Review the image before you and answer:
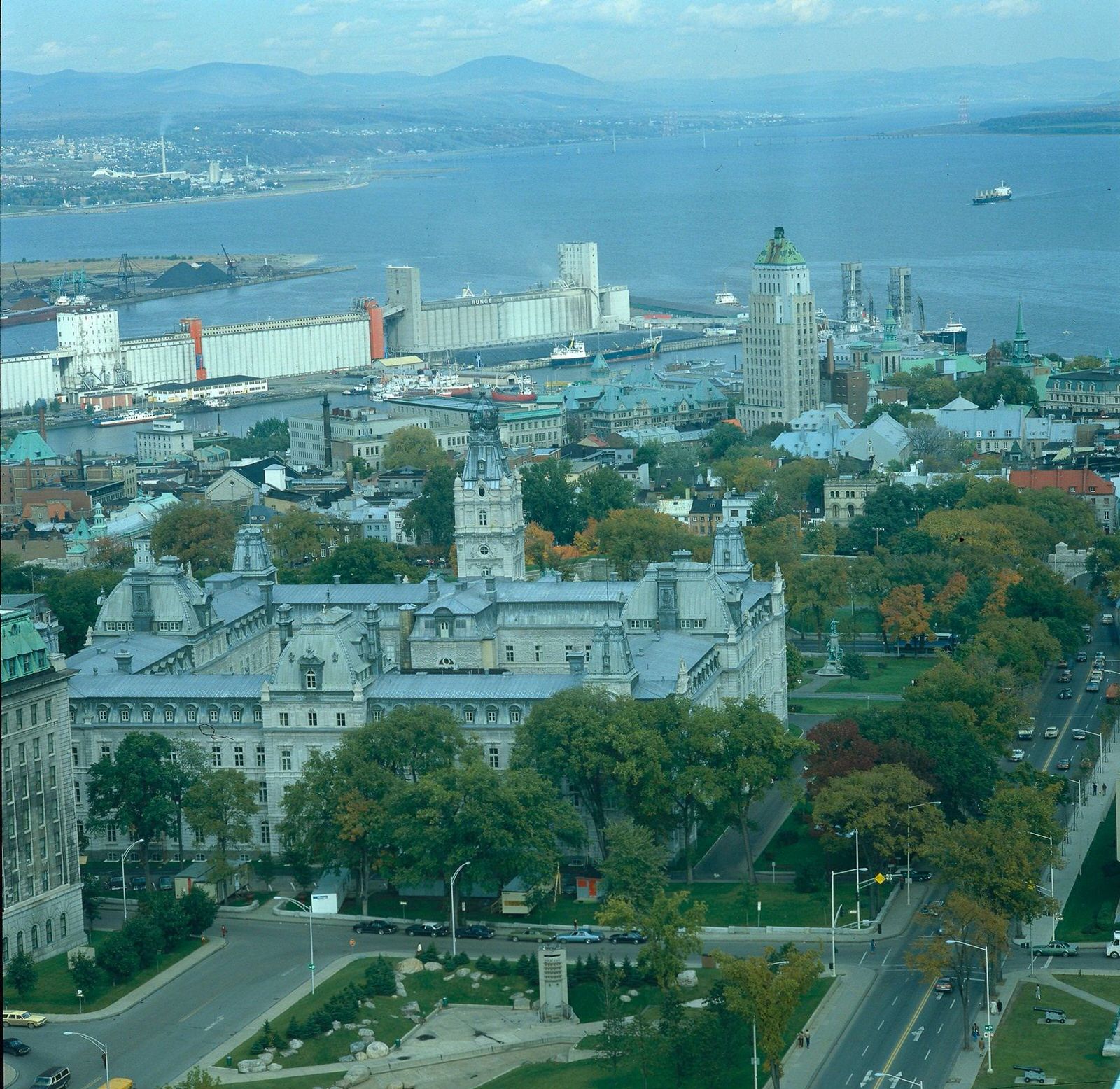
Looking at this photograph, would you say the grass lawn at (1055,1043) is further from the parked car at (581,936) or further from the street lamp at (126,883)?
the street lamp at (126,883)

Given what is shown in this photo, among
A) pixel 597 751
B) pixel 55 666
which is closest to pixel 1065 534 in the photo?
pixel 597 751

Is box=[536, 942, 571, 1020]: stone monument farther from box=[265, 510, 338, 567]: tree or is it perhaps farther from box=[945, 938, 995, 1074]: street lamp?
box=[265, 510, 338, 567]: tree

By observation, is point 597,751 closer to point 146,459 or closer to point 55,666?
point 55,666

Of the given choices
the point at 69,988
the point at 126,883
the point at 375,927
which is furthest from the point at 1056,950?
the point at 126,883

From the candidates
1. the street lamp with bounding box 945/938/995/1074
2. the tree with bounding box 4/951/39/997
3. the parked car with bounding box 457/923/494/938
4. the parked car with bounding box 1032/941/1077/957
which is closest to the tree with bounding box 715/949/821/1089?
the street lamp with bounding box 945/938/995/1074

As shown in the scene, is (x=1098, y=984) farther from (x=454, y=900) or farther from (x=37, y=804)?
(x=37, y=804)

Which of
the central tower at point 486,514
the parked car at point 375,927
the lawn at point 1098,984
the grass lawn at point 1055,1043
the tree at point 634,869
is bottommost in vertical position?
the parked car at point 375,927

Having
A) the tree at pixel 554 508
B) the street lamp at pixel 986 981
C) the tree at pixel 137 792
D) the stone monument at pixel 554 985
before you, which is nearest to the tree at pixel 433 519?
the tree at pixel 554 508
